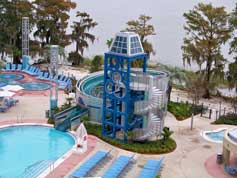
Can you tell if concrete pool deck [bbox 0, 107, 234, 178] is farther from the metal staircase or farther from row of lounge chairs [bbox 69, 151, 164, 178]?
the metal staircase

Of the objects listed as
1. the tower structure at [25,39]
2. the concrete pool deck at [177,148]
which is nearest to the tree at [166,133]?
the concrete pool deck at [177,148]

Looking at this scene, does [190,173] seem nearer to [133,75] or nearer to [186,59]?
[133,75]

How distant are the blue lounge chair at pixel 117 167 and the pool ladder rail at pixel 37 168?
11.4 feet

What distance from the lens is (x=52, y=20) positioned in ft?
177

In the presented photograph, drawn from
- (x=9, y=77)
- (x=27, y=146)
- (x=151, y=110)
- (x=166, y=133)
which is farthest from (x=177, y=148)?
(x=9, y=77)

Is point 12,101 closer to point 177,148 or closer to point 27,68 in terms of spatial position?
point 27,68

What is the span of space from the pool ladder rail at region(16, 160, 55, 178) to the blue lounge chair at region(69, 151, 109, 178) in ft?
6.14

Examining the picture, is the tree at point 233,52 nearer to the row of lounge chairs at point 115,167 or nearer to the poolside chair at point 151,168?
the row of lounge chairs at point 115,167

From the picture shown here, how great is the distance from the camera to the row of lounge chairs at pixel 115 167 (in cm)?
2385

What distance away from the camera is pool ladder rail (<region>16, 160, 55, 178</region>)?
79.0 feet

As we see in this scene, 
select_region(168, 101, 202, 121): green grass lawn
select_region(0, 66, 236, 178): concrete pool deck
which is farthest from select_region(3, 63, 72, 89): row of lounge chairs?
select_region(168, 101, 202, 121): green grass lawn

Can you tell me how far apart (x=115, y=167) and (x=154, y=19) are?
68.3 metres

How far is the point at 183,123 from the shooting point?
35062mm

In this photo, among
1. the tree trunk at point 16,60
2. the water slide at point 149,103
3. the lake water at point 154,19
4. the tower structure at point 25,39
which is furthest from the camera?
the lake water at point 154,19
